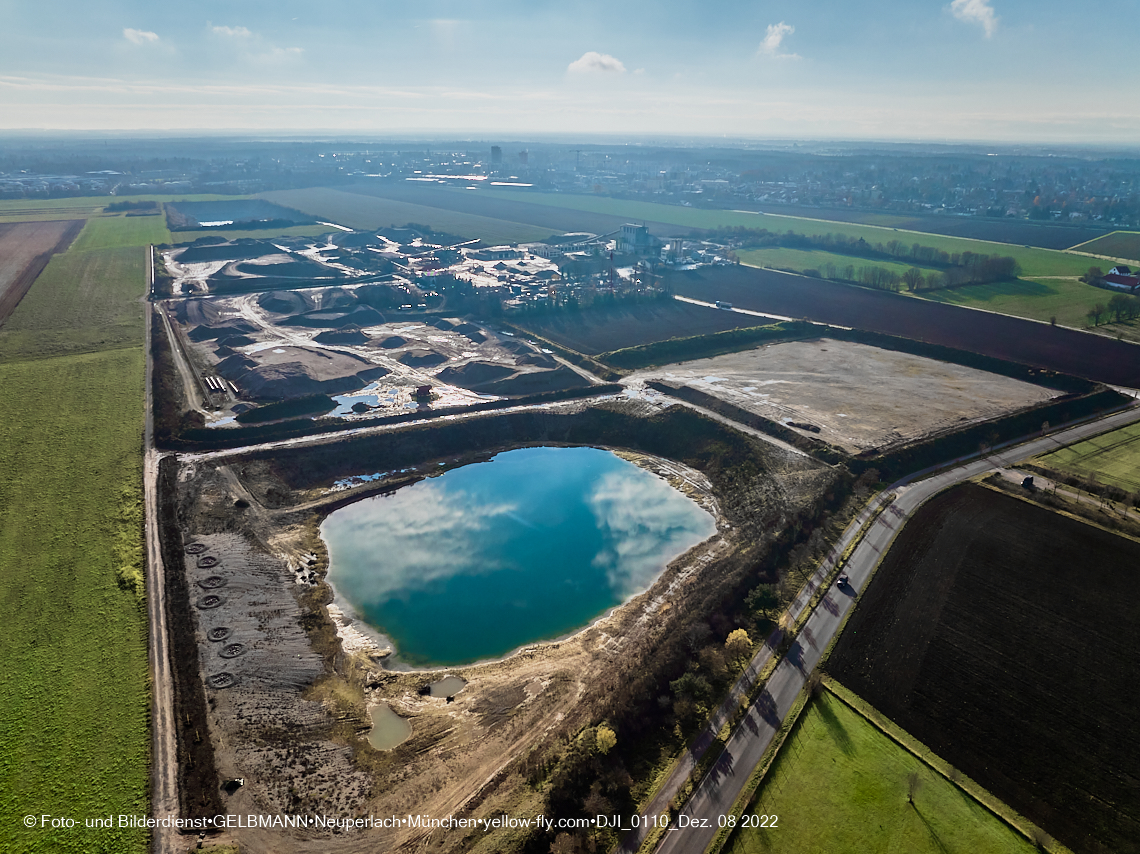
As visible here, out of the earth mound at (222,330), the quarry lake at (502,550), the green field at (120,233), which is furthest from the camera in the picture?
the green field at (120,233)

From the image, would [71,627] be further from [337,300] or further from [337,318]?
[337,300]

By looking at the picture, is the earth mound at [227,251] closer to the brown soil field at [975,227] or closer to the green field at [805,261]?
the green field at [805,261]

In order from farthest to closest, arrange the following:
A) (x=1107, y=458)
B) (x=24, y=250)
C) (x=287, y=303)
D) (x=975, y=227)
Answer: (x=975, y=227)
(x=24, y=250)
(x=287, y=303)
(x=1107, y=458)

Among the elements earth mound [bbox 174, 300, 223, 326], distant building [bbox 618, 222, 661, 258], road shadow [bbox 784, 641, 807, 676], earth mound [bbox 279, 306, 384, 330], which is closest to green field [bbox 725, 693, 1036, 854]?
road shadow [bbox 784, 641, 807, 676]

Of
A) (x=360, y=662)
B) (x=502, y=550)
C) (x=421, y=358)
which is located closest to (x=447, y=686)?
(x=360, y=662)

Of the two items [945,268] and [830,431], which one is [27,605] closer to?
[830,431]

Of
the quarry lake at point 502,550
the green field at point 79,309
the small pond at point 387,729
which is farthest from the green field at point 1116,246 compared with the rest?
the green field at point 79,309
